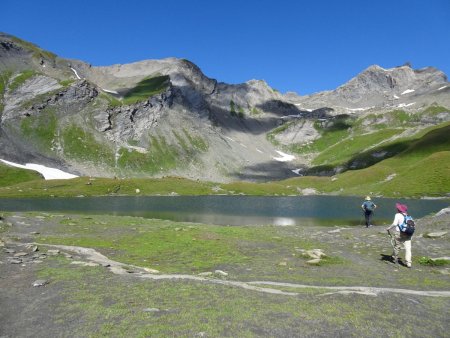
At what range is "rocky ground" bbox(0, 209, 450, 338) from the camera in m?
13.0

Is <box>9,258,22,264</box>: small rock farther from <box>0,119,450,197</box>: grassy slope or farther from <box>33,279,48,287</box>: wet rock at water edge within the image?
<box>0,119,450,197</box>: grassy slope

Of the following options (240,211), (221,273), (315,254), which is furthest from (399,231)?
(240,211)

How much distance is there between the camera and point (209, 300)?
16.0m

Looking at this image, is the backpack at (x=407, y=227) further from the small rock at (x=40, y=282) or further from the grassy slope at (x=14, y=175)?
the grassy slope at (x=14, y=175)

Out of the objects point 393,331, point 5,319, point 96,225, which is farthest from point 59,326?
point 96,225

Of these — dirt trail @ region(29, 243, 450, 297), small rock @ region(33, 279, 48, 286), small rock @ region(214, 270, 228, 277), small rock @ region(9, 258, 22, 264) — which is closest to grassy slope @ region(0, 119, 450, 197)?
small rock @ region(9, 258, 22, 264)

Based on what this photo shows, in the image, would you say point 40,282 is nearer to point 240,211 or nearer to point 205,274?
point 205,274

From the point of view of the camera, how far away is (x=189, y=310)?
14.6 meters

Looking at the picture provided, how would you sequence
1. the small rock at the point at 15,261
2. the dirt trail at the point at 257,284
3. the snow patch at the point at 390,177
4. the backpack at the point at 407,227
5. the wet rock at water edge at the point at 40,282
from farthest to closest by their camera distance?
1. the snow patch at the point at 390,177
2. the backpack at the point at 407,227
3. the small rock at the point at 15,261
4. the wet rock at water edge at the point at 40,282
5. the dirt trail at the point at 257,284

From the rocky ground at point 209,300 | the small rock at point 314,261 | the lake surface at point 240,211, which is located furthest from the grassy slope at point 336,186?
the rocky ground at point 209,300

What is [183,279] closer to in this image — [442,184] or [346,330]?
[346,330]

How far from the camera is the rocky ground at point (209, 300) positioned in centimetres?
1296

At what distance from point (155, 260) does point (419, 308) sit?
17331 millimetres

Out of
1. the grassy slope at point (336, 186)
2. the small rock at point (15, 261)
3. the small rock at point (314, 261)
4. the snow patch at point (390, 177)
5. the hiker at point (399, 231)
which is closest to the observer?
the small rock at point (15, 261)
